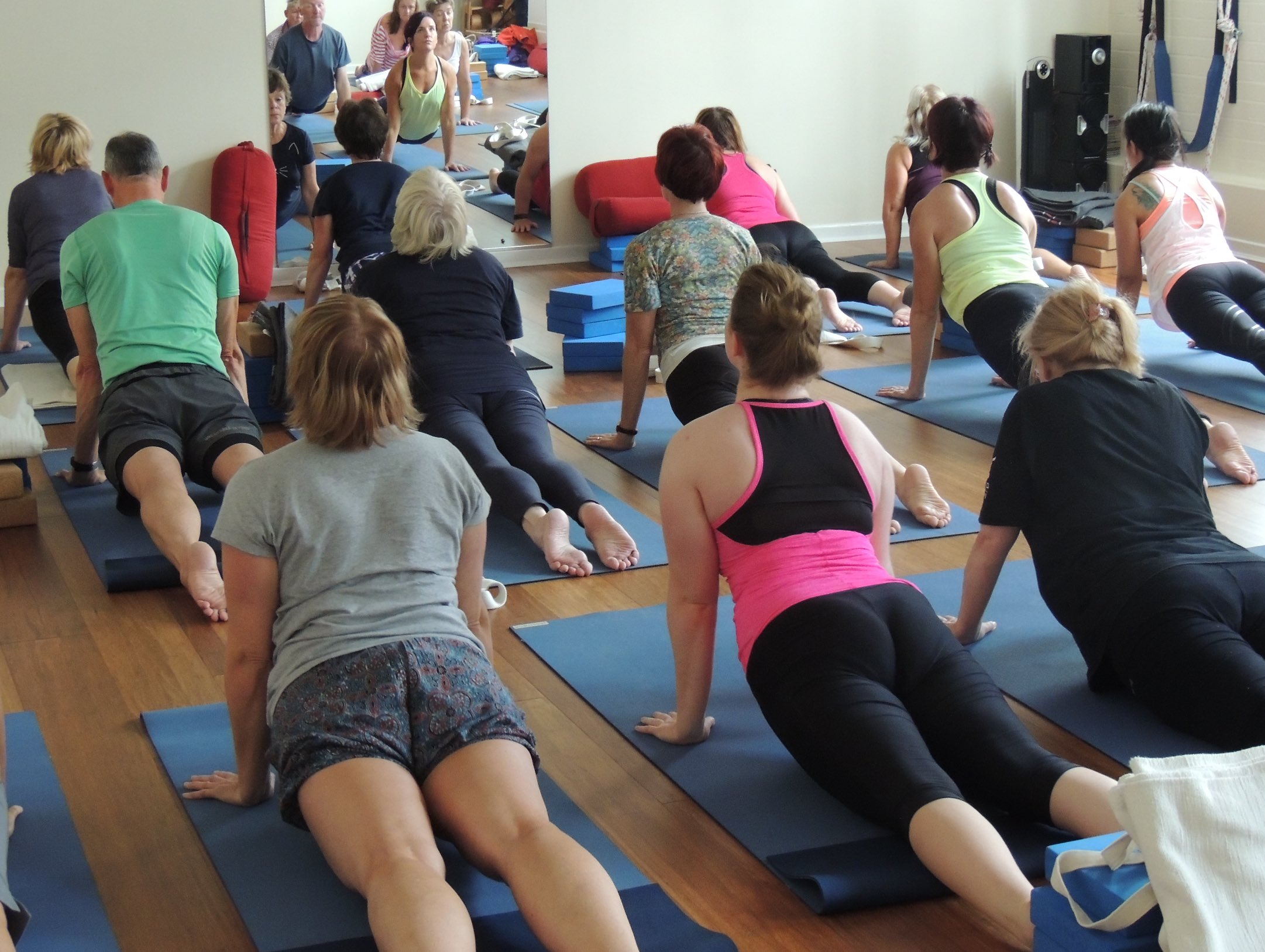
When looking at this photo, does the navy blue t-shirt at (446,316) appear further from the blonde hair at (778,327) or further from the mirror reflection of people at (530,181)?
the mirror reflection of people at (530,181)

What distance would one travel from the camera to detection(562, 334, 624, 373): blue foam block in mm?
5520

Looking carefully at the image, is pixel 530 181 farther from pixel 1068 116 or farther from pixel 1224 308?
pixel 1224 308

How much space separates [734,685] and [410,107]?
15.8 feet

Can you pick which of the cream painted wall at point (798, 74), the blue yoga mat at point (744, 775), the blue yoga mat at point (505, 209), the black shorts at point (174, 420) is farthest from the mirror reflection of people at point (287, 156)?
the blue yoga mat at point (744, 775)

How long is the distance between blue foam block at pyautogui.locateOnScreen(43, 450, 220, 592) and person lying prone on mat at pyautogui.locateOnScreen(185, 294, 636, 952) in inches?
52.7

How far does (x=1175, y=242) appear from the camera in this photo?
520 centimetres

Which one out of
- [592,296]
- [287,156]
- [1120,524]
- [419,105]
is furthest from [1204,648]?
[419,105]

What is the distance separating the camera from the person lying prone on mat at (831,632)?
2150mm

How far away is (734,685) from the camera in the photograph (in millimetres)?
2977

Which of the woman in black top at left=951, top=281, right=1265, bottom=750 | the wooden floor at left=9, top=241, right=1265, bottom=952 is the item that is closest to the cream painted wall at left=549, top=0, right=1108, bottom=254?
the wooden floor at left=9, top=241, right=1265, bottom=952

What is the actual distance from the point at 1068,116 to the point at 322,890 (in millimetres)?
6856

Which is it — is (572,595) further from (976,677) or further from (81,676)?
(976,677)

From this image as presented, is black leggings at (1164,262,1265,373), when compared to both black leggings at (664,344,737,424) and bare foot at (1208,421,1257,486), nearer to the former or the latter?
bare foot at (1208,421,1257,486)

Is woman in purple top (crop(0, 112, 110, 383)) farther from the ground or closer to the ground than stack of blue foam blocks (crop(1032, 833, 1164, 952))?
farther from the ground
